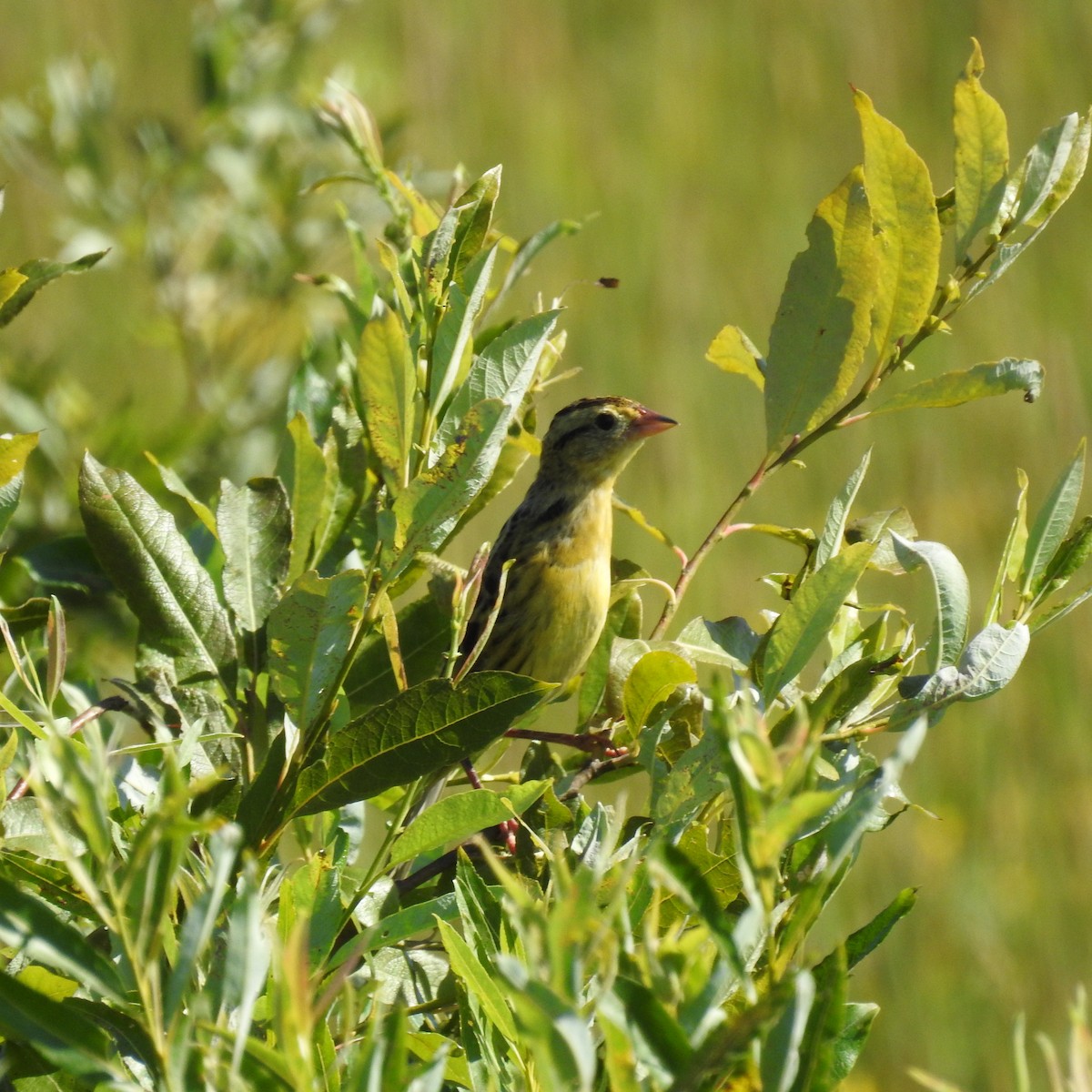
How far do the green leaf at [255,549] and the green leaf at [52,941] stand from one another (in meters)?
0.46

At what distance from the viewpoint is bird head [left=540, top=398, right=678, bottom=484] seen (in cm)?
294

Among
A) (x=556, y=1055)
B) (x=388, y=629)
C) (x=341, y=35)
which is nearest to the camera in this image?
(x=556, y=1055)

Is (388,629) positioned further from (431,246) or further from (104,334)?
(104,334)

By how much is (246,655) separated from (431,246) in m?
0.38

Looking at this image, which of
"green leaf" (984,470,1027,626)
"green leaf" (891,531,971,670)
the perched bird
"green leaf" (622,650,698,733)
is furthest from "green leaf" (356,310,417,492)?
the perched bird

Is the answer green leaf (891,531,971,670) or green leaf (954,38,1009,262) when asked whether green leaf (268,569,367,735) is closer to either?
green leaf (891,531,971,670)

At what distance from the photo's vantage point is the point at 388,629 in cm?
101

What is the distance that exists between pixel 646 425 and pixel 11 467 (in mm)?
1974

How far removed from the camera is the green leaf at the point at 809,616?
98 centimetres

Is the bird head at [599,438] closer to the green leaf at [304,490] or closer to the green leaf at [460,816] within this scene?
the green leaf at [304,490]

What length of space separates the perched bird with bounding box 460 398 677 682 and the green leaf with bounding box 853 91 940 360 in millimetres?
1162

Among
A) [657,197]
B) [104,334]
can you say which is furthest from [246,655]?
[657,197]

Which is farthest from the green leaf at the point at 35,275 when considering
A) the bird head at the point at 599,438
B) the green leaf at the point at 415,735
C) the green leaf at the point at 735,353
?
the bird head at the point at 599,438

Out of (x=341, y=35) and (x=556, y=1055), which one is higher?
(x=341, y=35)
